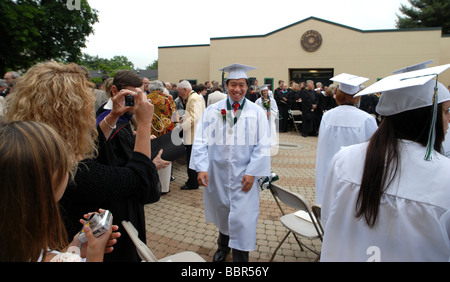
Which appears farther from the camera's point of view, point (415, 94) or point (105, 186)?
point (105, 186)

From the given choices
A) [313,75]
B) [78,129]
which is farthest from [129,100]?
[313,75]

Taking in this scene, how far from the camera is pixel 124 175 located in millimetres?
1532

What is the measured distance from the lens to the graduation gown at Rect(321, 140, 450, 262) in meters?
1.23

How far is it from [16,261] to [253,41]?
24.9 metres

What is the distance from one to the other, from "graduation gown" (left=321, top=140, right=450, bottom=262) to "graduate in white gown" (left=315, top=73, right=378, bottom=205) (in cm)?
193

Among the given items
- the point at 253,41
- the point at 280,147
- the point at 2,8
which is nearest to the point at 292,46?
the point at 253,41

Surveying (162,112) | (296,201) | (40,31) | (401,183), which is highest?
(40,31)

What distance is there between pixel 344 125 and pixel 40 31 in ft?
69.7

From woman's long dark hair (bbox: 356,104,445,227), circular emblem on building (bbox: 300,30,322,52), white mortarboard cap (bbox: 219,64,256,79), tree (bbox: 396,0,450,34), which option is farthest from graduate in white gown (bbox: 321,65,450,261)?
tree (bbox: 396,0,450,34)

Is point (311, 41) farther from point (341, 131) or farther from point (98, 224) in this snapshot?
point (98, 224)

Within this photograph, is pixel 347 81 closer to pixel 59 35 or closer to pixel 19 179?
pixel 19 179

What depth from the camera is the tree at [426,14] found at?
31547mm

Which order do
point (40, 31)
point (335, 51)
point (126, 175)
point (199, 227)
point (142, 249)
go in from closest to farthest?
point (126, 175) < point (142, 249) < point (199, 227) < point (40, 31) < point (335, 51)

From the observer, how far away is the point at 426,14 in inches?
1283
